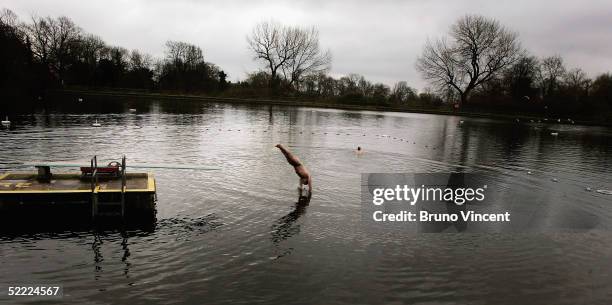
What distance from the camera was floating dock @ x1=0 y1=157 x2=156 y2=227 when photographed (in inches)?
483

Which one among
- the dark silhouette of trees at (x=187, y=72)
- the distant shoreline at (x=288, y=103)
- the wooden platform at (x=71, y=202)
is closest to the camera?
the wooden platform at (x=71, y=202)

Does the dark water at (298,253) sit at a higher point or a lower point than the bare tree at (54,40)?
lower

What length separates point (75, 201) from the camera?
492 inches

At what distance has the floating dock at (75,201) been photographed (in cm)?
1227

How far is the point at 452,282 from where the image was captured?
999 cm

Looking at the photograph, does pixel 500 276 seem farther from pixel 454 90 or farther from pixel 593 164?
pixel 454 90

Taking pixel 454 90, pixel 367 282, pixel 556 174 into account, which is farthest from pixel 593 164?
pixel 454 90

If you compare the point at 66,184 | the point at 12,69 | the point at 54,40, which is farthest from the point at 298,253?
the point at 54,40

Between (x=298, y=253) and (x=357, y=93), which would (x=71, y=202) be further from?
(x=357, y=93)

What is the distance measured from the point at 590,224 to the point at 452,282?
7928 mm

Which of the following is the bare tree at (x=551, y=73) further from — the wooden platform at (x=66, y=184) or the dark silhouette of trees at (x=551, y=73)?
the wooden platform at (x=66, y=184)

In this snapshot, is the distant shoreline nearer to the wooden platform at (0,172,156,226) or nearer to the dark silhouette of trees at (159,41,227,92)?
the dark silhouette of trees at (159,41,227,92)

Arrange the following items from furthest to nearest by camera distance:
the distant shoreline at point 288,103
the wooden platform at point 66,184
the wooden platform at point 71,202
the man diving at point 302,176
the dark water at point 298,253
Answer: the distant shoreline at point 288,103
the man diving at point 302,176
the wooden platform at point 66,184
the wooden platform at point 71,202
the dark water at point 298,253

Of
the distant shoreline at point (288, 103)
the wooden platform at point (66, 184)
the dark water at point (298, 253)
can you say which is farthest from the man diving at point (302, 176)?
the distant shoreline at point (288, 103)
